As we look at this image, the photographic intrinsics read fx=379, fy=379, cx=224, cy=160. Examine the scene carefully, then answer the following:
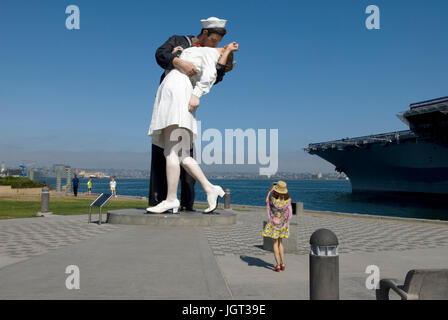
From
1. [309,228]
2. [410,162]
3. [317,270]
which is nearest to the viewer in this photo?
[317,270]

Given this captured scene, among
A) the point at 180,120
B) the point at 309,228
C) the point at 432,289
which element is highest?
the point at 180,120

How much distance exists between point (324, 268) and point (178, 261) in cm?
318

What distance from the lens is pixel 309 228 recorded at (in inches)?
451

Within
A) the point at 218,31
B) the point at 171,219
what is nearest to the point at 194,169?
the point at 171,219

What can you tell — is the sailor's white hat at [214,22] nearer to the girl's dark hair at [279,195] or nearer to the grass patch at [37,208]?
the girl's dark hair at [279,195]

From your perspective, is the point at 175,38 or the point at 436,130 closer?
the point at 175,38

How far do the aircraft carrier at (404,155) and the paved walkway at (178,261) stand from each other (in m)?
24.1

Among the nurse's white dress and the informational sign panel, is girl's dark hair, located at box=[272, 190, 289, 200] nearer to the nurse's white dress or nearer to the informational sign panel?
the nurse's white dress

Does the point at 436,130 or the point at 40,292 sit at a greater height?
the point at 436,130

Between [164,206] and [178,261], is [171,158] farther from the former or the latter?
[178,261]

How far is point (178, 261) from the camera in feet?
19.7
